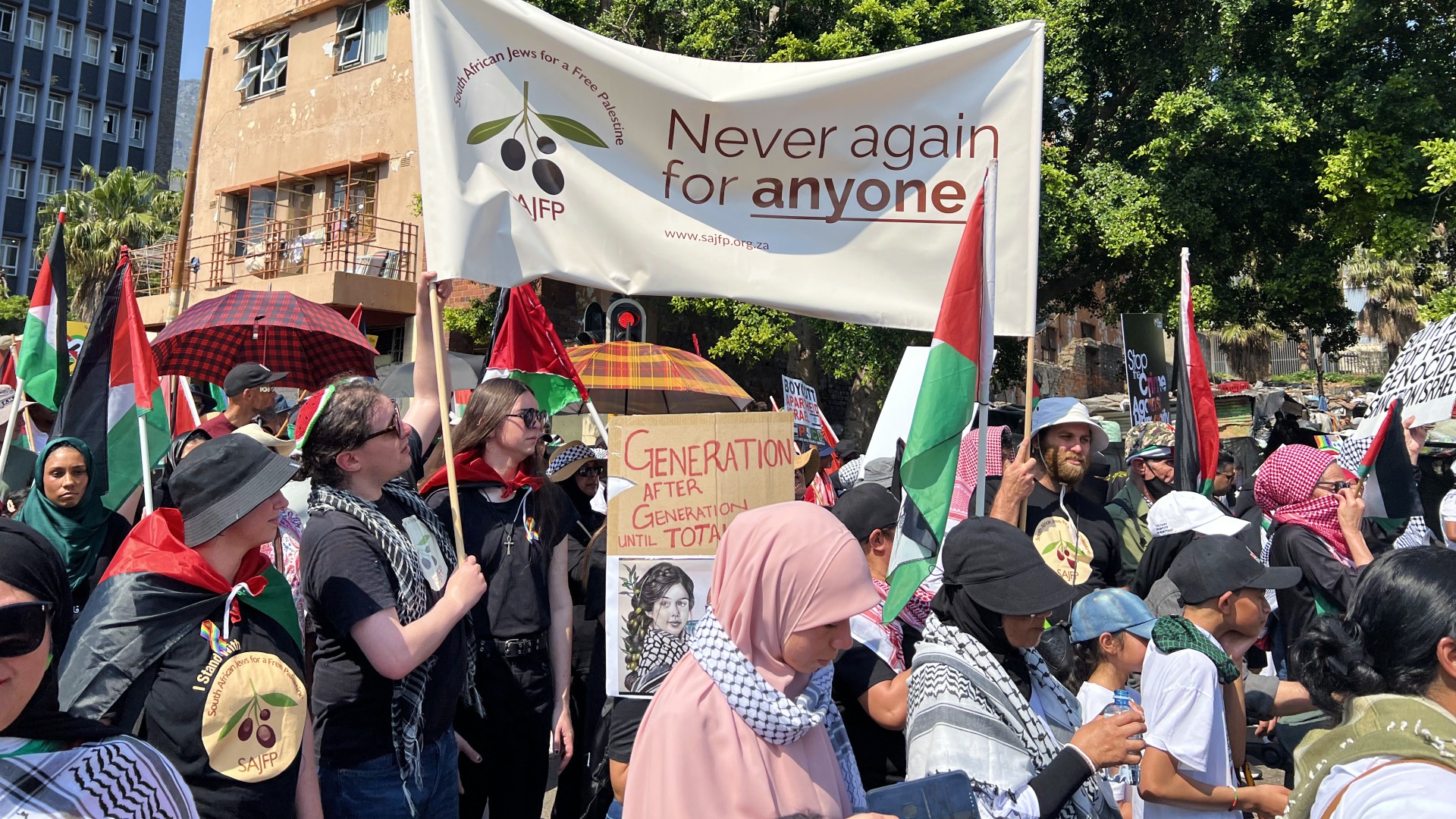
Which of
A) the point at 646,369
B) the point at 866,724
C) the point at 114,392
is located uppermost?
the point at 646,369

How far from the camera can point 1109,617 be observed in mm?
3363

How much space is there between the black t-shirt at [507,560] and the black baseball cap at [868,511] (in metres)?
1.09

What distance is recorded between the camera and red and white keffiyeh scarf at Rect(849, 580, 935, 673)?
10.0 feet

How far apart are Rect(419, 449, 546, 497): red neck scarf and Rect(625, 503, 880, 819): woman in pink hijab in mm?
1942

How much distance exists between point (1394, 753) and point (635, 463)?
2.53m

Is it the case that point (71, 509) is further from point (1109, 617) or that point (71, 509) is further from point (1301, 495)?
point (1301, 495)

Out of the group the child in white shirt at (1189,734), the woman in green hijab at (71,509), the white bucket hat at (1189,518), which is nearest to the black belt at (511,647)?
the woman in green hijab at (71,509)

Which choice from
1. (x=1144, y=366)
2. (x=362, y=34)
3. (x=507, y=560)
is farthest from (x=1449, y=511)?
(x=362, y=34)

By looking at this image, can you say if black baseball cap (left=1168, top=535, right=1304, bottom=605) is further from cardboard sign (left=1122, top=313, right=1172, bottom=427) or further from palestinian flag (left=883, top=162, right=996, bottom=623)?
cardboard sign (left=1122, top=313, right=1172, bottom=427)

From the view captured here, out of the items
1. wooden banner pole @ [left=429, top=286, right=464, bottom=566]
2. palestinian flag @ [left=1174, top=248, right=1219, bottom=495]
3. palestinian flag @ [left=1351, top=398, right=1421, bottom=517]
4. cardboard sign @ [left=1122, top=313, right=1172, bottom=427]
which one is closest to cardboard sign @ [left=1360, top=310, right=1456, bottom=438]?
palestinian flag @ [left=1351, top=398, right=1421, bottom=517]

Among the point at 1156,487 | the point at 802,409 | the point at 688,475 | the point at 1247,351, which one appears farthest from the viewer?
the point at 1247,351

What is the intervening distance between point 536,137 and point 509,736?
2238 millimetres

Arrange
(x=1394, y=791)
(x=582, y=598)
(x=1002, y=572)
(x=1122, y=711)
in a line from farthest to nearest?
(x=582, y=598), (x=1122, y=711), (x=1002, y=572), (x=1394, y=791)

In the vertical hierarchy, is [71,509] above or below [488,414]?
below
